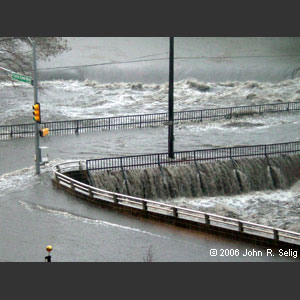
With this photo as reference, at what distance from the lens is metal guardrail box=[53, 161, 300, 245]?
1890 centimetres

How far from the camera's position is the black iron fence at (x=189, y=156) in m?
28.0

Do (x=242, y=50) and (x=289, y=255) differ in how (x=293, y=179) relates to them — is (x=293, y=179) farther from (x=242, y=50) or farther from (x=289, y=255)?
(x=242, y=50)

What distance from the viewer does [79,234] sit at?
20219 mm

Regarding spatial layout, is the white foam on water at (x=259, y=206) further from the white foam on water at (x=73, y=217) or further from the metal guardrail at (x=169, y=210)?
the white foam on water at (x=73, y=217)

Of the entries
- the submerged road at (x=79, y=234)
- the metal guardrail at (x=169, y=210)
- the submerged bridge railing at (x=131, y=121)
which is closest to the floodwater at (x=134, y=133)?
the submerged road at (x=79, y=234)

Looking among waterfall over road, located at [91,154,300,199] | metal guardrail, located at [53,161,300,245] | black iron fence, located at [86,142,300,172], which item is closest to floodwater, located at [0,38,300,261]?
metal guardrail, located at [53,161,300,245]

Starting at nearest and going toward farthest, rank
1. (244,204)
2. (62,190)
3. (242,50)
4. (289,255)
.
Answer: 1. (289,255)
2. (62,190)
3. (244,204)
4. (242,50)

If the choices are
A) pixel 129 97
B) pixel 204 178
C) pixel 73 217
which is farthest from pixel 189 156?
pixel 129 97

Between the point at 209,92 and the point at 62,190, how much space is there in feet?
98.6

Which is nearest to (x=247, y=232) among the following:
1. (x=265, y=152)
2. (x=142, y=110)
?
(x=265, y=152)

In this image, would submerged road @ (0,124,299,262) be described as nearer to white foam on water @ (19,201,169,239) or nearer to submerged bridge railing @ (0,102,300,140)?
white foam on water @ (19,201,169,239)

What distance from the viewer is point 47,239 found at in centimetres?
1977

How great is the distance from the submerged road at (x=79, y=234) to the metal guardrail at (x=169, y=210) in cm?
45

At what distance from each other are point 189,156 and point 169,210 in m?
9.28
